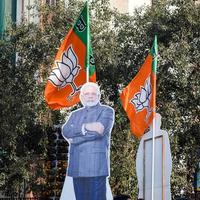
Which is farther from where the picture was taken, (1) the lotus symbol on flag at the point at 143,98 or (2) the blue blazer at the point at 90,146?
(1) the lotus symbol on flag at the point at 143,98

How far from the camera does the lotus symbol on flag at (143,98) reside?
1596cm

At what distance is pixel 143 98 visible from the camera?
1609 centimetres

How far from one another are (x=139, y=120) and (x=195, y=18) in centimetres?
564

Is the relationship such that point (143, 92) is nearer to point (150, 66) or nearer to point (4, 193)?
point (150, 66)

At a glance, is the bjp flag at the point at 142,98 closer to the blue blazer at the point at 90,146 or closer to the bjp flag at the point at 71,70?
the bjp flag at the point at 71,70

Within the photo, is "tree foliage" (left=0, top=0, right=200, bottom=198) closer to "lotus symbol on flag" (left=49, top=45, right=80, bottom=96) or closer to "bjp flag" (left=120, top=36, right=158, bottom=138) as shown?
"bjp flag" (left=120, top=36, right=158, bottom=138)

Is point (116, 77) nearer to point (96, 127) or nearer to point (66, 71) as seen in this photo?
point (66, 71)

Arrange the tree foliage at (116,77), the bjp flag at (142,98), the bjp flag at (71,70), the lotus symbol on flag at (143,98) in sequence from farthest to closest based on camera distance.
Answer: the tree foliage at (116,77)
the lotus symbol on flag at (143,98)
the bjp flag at (142,98)
the bjp flag at (71,70)

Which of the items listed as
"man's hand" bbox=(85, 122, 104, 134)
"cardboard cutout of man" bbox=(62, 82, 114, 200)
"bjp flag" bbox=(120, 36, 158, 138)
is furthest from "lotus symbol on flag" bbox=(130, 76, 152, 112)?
"man's hand" bbox=(85, 122, 104, 134)

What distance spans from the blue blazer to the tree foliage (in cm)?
572

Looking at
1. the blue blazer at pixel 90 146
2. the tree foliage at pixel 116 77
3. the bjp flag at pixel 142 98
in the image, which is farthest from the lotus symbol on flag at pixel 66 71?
the tree foliage at pixel 116 77

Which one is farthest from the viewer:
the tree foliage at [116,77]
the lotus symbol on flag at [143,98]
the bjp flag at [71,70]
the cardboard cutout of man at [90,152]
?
the tree foliage at [116,77]

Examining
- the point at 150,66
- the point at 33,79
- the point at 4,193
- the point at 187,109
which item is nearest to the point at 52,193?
Result: the point at 4,193

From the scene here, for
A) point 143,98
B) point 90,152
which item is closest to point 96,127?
point 90,152
